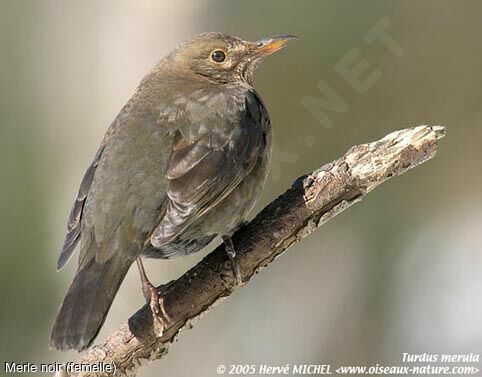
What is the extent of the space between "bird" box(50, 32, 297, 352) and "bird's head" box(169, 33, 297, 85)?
171mm

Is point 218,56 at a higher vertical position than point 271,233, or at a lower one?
higher

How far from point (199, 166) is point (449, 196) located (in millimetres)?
4522

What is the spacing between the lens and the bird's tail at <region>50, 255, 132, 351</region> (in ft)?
13.6

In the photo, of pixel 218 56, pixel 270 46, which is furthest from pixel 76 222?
pixel 270 46

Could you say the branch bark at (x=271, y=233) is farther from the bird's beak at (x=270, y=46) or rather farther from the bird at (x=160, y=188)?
the bird's beak at (x=270, y=46)

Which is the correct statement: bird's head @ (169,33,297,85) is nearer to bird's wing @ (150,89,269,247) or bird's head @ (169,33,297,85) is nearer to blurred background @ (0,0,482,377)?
bird's wing @ (150,89,269,247)

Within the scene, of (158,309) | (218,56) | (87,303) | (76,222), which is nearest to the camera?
(87,303)

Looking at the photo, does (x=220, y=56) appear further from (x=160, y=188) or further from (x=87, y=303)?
(x=87, y=303)

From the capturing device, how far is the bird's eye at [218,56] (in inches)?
223

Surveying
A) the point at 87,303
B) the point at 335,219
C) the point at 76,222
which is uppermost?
the point at 76,222

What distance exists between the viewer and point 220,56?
18.6 feet

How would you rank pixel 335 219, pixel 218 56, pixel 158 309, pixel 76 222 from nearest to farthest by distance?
pixel 158 309 < pixel 76 222 < pixel 218 56 < pixel 335 219

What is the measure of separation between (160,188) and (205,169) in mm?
276

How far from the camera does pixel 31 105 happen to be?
35.6 feet
